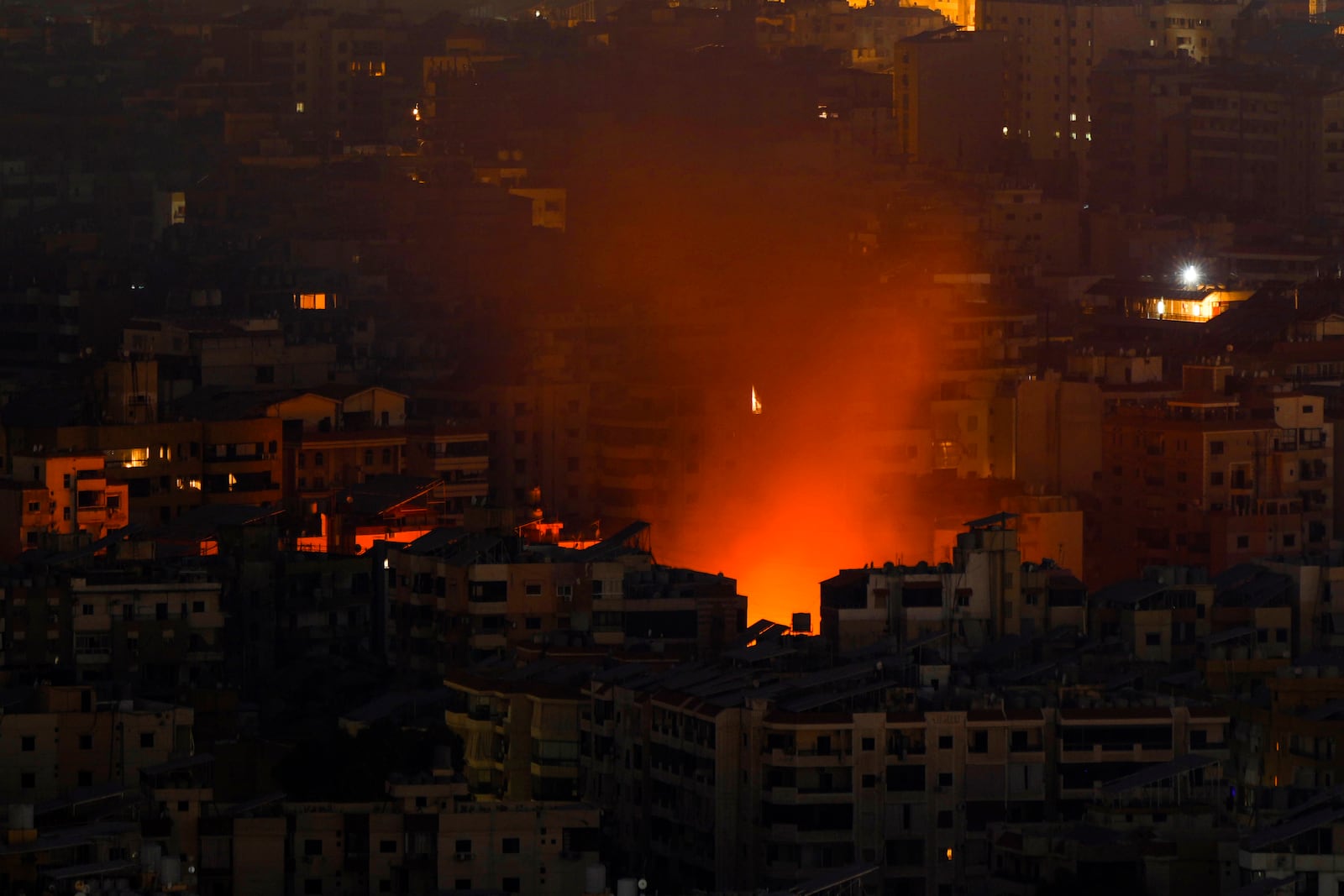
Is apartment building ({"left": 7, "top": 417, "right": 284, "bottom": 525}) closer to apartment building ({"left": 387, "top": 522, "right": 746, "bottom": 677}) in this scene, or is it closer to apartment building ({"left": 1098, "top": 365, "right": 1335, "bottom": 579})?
apartment building ({"left": 387, "top": 522, "right": 746, "bottom": 677})

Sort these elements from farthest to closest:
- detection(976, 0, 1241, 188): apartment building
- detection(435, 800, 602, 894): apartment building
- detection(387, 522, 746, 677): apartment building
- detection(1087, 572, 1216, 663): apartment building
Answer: detection(976, 0, 1241, 188): apartment building, detection(1087, 572, 1216, 663): apartment building, detection(387, 522, 746, 677): apartment building, detection(435, 800, 602, 894): apartment building

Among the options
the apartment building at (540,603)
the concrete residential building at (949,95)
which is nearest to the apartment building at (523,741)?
the apartment building at (540,603)

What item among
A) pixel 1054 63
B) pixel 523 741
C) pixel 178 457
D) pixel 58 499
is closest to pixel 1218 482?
pixel 178 457

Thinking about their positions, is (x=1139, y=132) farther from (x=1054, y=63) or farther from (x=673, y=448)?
(x=673, y=448)

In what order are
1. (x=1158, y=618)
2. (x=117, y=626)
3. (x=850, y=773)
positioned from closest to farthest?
(x=850, y=773) < (x=117, y=626) < (x=1158, y=618)

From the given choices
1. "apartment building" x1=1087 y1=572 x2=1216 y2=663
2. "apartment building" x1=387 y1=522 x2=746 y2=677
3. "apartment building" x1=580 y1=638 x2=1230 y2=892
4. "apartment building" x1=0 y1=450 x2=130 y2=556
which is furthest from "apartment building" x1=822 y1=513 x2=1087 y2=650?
"apartment building" x1=0 y1=450 x2=130 y2=556

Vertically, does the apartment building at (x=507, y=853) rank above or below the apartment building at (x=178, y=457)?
below

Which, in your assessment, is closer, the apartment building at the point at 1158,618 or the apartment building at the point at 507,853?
the apartment building at the point at 507,853

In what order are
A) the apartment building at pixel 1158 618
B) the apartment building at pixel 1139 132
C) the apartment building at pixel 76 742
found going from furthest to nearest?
the apartment building at pixel 1139 132 → the apartment building at pixel 1158 618 → the apartment building at pixel 76 742

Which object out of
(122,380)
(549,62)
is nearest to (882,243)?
(549,62)

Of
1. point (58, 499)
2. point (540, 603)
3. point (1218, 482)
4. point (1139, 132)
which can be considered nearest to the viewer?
point (540, 603)

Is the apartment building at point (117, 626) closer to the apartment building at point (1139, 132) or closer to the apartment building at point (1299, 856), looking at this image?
the apartment building at point (1299, 856)

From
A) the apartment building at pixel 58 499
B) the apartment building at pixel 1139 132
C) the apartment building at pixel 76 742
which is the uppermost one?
the apartment building at pixel 1139 132
